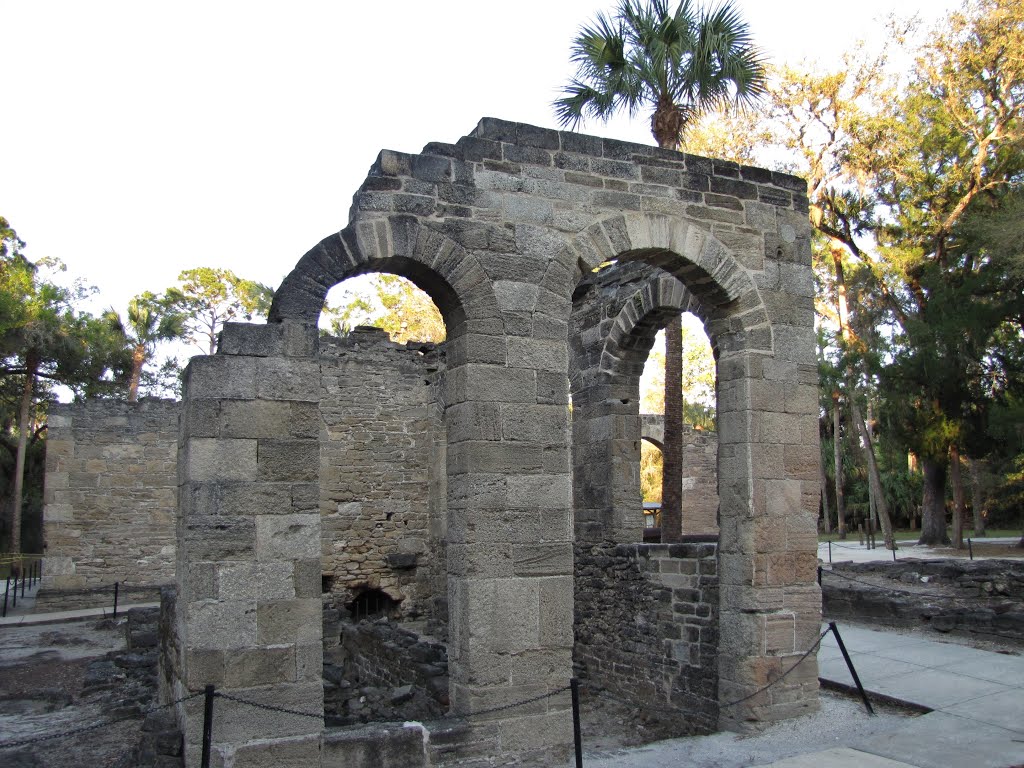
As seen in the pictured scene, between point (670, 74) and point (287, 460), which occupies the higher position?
point (670, 74)

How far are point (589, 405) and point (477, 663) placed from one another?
4.82 metres

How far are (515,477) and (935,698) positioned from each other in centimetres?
430

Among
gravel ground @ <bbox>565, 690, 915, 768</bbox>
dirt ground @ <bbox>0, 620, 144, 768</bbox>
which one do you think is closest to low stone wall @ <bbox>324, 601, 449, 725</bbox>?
gravel ground @ <bbox>565, 690, 915, 768</bbox>

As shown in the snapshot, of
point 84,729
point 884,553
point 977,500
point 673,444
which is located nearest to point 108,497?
point 673,444

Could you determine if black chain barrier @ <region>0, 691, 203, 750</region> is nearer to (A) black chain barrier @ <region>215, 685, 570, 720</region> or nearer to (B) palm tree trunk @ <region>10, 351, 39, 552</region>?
(A) black chain barrier @ <region>215, 685, 570, 720</region>

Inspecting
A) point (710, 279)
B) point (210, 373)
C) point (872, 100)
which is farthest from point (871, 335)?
point (210, 373)

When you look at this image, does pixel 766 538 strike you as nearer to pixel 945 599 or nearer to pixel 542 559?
pixel 542 559

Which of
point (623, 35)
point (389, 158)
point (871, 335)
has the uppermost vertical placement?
point (623, 35)

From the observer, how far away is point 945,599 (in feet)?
36.9

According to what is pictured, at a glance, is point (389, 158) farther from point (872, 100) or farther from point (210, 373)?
point (872, 100)

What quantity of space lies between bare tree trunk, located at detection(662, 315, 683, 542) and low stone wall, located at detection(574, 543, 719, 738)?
2063 mm

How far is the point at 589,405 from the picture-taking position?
420 inches

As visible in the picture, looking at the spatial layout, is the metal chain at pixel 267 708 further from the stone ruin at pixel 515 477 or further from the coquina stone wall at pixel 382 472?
the coquina stone wall at pixel 382 472

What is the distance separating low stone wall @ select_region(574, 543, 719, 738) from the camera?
26.4 feet
